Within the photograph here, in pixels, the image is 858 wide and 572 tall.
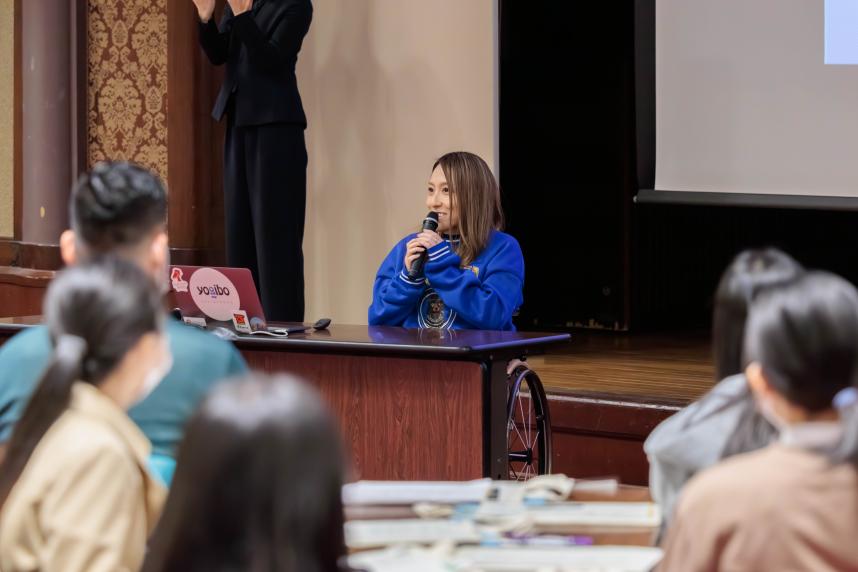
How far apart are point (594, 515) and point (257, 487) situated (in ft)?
2.25

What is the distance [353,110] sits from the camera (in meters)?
5.46

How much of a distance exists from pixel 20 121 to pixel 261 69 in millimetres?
1540

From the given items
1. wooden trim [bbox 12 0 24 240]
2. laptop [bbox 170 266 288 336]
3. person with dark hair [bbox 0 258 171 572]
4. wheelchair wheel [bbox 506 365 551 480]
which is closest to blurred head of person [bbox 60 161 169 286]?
person with dark hair [bbox 0 258 171 572]

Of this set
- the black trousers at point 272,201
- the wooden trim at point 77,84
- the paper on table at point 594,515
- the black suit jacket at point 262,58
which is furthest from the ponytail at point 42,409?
the wooden trim at point 77,84

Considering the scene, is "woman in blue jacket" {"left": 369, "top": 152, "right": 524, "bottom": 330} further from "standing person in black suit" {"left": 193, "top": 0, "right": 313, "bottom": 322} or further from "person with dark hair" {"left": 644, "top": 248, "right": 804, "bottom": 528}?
"person with dark hair" {"left": 644, "top": 248, "right": 804, "bottom": 528}

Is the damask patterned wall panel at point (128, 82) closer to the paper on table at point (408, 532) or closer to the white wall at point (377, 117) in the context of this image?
the white wall at point (377, 117)

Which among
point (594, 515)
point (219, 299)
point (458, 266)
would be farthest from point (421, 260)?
point (594, 515)

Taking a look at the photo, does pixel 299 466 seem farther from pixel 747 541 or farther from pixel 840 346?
pixel 840 346

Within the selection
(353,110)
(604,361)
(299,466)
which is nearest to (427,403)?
(604,361)

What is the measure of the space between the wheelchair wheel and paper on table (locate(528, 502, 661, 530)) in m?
1.46

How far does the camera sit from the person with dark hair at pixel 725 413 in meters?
1.50

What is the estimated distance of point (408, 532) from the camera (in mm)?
1531

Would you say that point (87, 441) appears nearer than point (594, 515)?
Yes

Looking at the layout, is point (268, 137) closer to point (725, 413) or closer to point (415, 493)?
point (415, 493)
